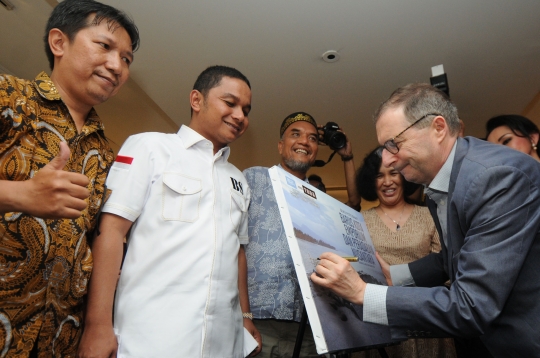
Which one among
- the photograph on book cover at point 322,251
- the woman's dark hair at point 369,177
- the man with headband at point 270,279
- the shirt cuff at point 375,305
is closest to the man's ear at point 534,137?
the woman's dark hair at point 369,177

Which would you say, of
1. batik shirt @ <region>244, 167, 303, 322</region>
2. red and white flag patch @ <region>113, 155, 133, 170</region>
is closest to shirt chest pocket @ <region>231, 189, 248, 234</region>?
batik shirt @ <region>244, 167, 303, 322</region>

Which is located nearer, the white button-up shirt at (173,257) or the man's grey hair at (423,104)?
the white button-up shirt at (173,257)

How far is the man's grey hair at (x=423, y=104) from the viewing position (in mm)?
1239

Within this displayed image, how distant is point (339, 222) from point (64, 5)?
119 cm

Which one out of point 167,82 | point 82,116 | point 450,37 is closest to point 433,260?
point 82,116

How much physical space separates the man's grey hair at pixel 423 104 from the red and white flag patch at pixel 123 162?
0.88m

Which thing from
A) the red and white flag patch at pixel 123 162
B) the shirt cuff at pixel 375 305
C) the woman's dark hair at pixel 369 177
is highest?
the woman's dark hair at pixel 369 177

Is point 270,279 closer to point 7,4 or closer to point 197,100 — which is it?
point 197,100

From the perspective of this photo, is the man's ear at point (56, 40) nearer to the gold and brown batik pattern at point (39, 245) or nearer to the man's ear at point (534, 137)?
the gold and brown batik pattern at point (39, 245)

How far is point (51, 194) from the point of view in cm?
72

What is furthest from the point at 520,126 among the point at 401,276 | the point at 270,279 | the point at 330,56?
the point at 270,279

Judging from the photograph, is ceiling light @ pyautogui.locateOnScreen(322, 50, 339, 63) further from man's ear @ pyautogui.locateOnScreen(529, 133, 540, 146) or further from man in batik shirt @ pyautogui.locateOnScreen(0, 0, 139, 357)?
man in batik shirt @ pyautogui.locateOnScreen(0, 0, 139, 357)

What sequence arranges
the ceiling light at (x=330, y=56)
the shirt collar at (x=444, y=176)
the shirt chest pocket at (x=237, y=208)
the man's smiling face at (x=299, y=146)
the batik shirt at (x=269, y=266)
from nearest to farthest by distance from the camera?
the shirt collar at (x=444, y=176)
the shirt chest pocket at (x=237, y=208)
the batik shirt at (x=269, y=266)
the man's smiling face at (x=299, y=146)
the ceiling light at (x=330, y=56)

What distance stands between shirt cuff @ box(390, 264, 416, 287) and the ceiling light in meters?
1.82
